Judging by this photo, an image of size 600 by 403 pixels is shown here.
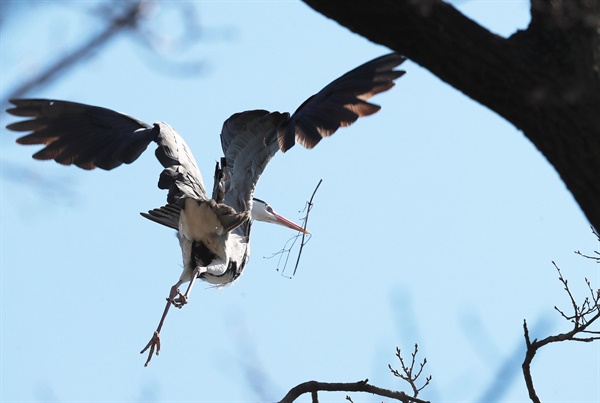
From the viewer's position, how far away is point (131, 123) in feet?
25.4

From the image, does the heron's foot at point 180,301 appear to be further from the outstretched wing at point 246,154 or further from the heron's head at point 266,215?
the heron's head at point 266,215

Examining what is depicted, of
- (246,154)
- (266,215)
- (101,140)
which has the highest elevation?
(266,215)

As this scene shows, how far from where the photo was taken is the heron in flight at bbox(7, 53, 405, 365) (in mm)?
6754

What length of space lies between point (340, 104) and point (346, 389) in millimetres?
2176

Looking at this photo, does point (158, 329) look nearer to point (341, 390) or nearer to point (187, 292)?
point (187, 292)

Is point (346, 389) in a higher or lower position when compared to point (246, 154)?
lower

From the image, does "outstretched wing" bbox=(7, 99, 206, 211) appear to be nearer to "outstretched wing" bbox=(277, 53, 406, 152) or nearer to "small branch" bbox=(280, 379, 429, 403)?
"outstretched wing" bbox=(277, 53, 406, 152)

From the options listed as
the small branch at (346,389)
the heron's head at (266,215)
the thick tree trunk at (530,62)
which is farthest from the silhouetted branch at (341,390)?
the heron's head at (266,215)

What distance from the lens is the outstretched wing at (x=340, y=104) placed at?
553 centimetres

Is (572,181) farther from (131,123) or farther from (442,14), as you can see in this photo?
(131,123)

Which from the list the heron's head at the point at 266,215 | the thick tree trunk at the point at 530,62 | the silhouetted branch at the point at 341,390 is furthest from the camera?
the heron's head at the point at 266,215

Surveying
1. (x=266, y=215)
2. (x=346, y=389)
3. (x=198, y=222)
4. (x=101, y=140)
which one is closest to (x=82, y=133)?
(x=101, y=140)

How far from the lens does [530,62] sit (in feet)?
9.00

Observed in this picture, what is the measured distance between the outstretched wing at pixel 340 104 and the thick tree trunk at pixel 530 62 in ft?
8.46
